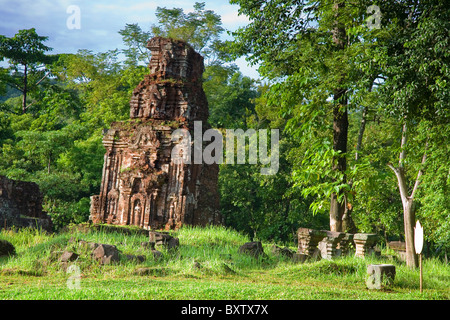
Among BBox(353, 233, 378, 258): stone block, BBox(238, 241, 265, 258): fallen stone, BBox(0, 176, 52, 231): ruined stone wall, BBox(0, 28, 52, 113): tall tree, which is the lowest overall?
BBox(238, 241, 265, 258): fallen stone

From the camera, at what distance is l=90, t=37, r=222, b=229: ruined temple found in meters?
16.5

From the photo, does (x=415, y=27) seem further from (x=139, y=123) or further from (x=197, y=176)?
(x=139, y=123)

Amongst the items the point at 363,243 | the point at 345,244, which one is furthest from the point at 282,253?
the point at 363,243

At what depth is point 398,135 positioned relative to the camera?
1173 cm

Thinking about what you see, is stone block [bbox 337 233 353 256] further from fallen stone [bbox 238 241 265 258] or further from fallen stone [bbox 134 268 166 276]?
fallen stone [bbox 134 268 166 276]

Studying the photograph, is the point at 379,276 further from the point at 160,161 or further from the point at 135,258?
the point at 160,161

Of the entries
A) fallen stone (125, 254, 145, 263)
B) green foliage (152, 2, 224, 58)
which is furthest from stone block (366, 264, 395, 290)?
green foliage (152, 2, 224, 58)

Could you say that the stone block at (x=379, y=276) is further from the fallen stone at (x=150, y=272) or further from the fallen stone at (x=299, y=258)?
the fallen stone at (x=150, y=272)

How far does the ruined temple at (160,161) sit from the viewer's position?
54.0ft

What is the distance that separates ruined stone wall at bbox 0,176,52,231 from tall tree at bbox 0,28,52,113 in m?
14.5

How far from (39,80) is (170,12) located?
9252 millimetres

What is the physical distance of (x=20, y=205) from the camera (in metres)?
13.4

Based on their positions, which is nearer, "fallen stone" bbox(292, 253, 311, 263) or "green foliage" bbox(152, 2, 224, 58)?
"fallen stone" bbox(292, 253, 311, 263)

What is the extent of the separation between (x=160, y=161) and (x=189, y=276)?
29.6ft
